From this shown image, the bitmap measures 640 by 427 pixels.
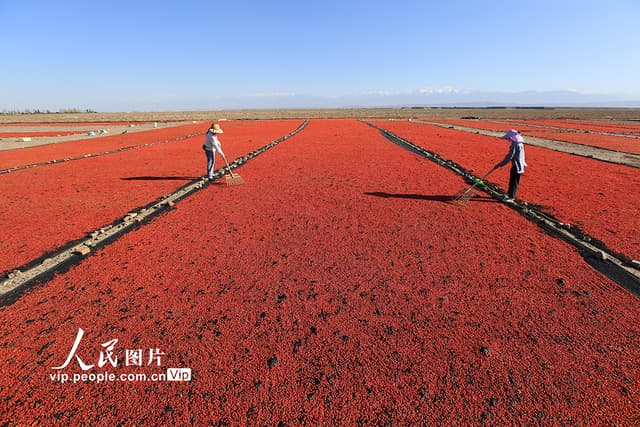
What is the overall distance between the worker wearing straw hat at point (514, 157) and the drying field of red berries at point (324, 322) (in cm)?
77

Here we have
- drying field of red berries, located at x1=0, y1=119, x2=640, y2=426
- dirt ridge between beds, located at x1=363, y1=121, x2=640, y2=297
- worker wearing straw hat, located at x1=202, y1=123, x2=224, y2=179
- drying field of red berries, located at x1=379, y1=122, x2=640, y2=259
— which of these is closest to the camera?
drying field of red berries, located at x1=0, y1=119, x2=640, y2=426

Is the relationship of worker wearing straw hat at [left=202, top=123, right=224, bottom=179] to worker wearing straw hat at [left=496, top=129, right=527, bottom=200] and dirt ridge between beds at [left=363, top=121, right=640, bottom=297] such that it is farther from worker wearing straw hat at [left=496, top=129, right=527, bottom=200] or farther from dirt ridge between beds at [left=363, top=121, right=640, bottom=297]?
dirt ridge between beds at [left=363, top=121, right=640, bottom=297]

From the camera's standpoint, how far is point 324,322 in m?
3.36

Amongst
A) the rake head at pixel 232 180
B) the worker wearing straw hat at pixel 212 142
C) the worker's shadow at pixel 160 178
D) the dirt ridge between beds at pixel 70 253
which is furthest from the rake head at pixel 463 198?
the worker's shadow at pixel 160 178

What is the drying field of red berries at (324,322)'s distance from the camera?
2.45 meters

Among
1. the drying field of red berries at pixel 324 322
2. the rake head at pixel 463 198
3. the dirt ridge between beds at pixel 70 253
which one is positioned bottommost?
the drying field of red berries at pixel 324 322

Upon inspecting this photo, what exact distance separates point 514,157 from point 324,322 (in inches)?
239

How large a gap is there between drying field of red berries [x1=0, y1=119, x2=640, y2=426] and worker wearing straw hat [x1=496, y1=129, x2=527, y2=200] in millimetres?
769

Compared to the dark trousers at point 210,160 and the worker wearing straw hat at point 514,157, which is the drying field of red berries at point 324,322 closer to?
the worker wearing straw hat at point 514,157

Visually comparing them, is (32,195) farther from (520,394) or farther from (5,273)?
(520,394)

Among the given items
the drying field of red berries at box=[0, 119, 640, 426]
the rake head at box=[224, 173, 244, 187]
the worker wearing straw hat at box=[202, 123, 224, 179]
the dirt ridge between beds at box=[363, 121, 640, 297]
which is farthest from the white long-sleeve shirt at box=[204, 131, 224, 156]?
the dirt ridge between beds at box=[363, 121, 640, 297]

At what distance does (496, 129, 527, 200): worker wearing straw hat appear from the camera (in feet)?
22.4

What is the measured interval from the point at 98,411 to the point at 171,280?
1.89 meters

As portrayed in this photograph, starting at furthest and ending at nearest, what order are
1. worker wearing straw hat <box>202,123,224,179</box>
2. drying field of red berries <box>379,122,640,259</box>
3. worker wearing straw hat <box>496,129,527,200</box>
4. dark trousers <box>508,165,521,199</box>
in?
1. worker wearing straw hat <box>202,123,224,179</box>
2. dark trousers <box>508,165,521,199</box>
3. worker wearing straw hat <box>496,129,527,200</box>
4. drying field of red berries <box>379,122,640,259</box>
